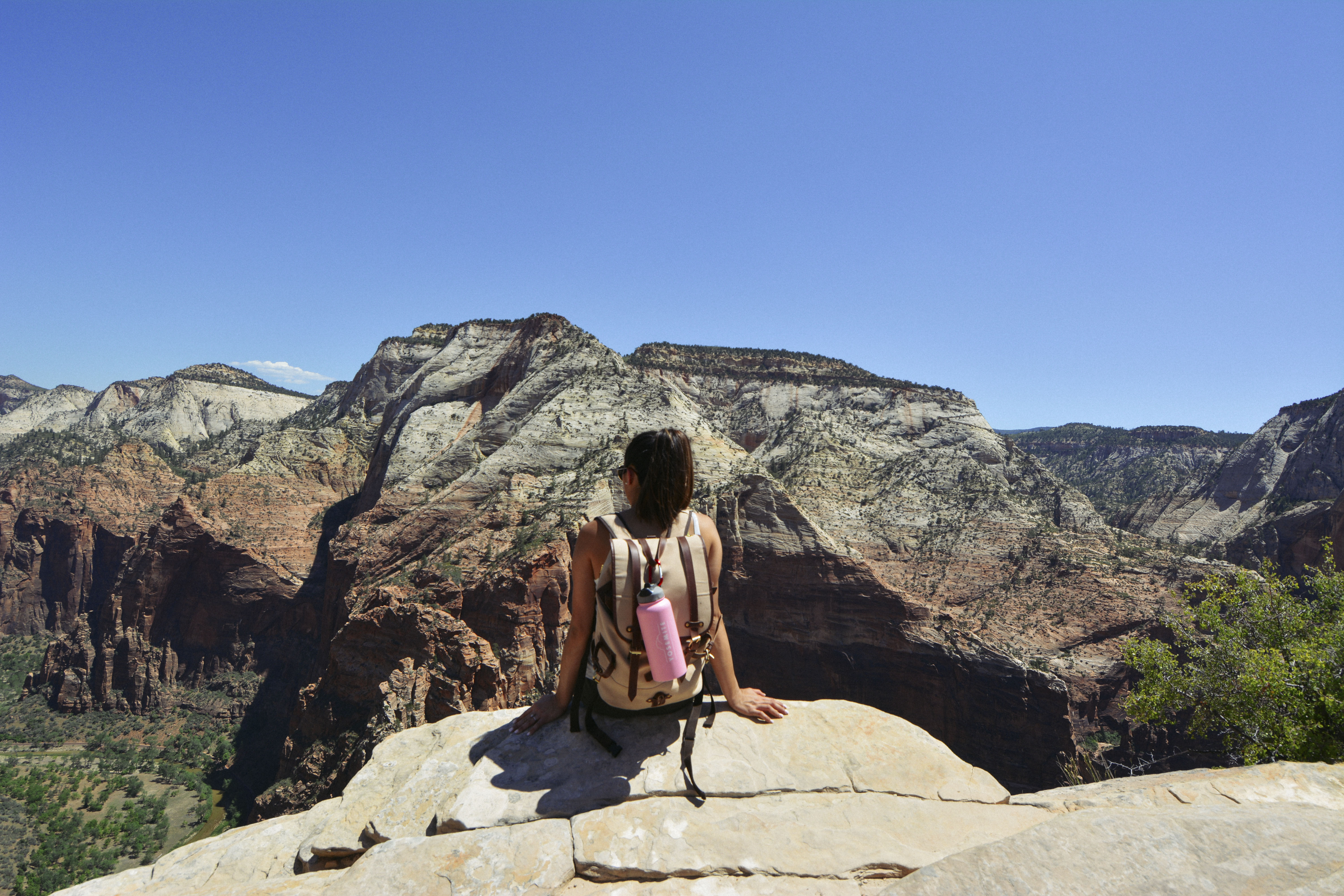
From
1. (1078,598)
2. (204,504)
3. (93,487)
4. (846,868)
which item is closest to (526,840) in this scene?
(846,868)

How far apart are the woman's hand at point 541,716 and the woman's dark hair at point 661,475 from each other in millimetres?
1850

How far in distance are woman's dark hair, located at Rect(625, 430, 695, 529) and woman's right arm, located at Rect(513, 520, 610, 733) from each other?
0.40 m

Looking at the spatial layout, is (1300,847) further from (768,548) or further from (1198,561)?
(1198,561)

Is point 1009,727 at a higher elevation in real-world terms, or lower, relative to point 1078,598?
lower

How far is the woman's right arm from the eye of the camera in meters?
4.39

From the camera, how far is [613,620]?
13.8 feet

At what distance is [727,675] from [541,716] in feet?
5.24

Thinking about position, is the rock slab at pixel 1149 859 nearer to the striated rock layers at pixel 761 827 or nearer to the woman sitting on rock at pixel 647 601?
the striated rock layers at pixel 761 827

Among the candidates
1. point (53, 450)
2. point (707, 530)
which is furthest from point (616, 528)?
point (53, 450)

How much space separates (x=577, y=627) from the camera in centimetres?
466

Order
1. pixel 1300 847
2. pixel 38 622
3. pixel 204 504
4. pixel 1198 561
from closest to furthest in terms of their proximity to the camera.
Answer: pixel 1300 847, pixel 1198 561, pixel 204 504, pixel 38 622

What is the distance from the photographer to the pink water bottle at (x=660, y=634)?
402 cm

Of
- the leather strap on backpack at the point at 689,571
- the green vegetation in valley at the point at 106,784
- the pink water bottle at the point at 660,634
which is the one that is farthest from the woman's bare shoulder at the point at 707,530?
the green vegetation in valley at the point at 106,784

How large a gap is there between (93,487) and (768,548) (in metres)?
75.3
